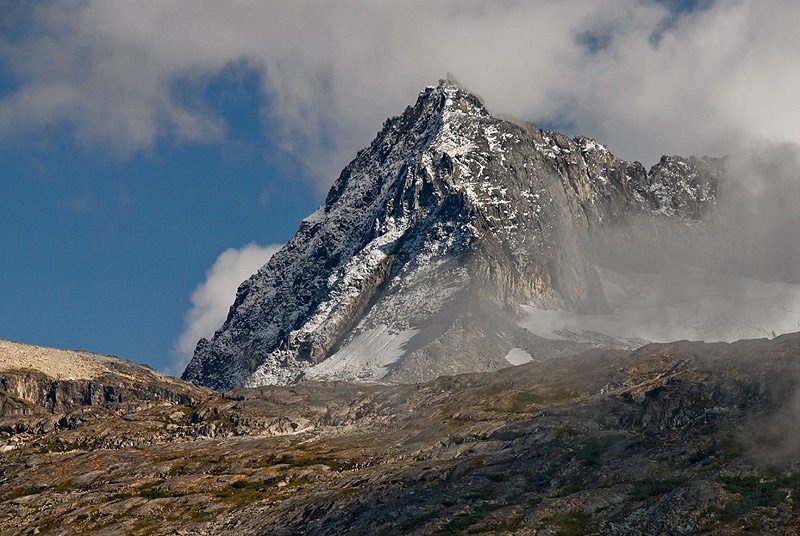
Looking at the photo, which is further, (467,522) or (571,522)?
(467,522)

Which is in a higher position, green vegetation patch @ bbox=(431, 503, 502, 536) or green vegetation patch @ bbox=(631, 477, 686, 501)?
green vegetation patch @ bbox=(431, 503, 502, 536)

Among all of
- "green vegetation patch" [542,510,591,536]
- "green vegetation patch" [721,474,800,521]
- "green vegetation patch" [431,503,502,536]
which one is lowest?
"green vegetation patch" [721,474,800,521]

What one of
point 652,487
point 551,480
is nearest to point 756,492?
point 652,487

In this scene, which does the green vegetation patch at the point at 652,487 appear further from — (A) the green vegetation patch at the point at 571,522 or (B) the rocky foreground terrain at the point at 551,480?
(A) the green vegetation patch at the point at 571,522

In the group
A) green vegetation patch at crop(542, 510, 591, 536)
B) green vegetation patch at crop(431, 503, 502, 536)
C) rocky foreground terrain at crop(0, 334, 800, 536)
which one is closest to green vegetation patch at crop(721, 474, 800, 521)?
rocky foreground terrain at crop(0, 334, 800, 536)

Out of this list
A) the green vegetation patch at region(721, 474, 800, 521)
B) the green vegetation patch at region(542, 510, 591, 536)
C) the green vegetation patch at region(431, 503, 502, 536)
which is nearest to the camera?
the green vegetation patch at region(721, 474, 800, 521)

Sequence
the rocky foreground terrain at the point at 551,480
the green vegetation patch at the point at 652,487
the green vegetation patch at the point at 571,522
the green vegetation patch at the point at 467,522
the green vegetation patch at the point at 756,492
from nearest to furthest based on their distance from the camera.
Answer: the green vegetation patch at the point at 756,492
the green vegetation patch at the point at 571,522
the rocky foreground terrain at the point at 551,480
the green vegetation patch at the point at 652,487
the green vegetation patch at the point at 467,522

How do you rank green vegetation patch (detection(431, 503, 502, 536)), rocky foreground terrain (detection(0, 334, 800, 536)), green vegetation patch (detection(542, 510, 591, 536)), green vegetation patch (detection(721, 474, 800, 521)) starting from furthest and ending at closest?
1. green vegetation patch (detection(431, 503, 502, 536))
2. rocky foreground terrain (detection(0, 334, 800, 536))
3. green vegetation patch (detection(542, 510, 591, 536))
4. green vegetation patch (detection(721, 474, 800, 521))

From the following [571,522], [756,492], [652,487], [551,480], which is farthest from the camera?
[551,480]

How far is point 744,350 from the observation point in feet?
593

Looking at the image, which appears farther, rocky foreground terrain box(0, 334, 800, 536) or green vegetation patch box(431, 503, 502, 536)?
green vegetation patch box(431, 503, 502, 536)

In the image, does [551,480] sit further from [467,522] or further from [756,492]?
[756,492]

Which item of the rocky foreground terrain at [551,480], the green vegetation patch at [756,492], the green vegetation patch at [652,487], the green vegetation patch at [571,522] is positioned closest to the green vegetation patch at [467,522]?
the rocky foreground terrain at [551,480]

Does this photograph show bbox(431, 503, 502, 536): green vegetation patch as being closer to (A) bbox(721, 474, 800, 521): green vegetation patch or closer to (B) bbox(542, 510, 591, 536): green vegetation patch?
(B) bbox(542, 510, 591, 536): green vegetation patch
